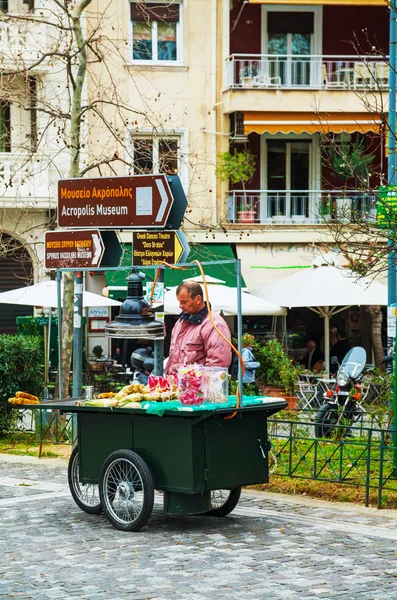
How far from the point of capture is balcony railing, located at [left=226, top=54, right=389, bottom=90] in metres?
29.4

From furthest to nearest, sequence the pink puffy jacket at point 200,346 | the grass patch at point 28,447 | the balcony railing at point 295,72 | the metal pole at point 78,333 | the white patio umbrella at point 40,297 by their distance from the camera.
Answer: the balcony railing at point 295,72 < the white patio umbrella at point 40,297 < the grass patch at point 28,447 < the metal pole at point 78,333 < the pink puffy jacket at point 200,346

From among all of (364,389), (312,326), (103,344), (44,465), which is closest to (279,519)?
(44,465)

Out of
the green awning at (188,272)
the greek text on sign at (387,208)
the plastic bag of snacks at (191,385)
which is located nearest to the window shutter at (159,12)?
the green awning at (188,272)

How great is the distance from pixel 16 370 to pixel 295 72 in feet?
52.0

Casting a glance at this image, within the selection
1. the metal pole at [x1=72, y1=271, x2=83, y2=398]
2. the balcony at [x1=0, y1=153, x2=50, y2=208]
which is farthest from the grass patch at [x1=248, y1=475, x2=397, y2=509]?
the balcony at [x1=0, y1=153, x2=50, y2=208]

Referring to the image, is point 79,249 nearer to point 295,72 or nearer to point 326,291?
point 326,291

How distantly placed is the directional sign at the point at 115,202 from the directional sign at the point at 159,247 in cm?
13

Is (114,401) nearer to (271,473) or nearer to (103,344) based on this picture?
(271,473)

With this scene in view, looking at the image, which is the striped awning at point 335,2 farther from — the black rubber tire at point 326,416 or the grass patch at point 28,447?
the grass patch at point 28,447

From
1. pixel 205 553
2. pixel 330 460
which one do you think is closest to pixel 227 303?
pixel 330 460

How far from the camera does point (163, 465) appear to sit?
9.88 m

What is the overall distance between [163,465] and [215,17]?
21805 millimetres

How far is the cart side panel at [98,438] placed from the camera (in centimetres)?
1023

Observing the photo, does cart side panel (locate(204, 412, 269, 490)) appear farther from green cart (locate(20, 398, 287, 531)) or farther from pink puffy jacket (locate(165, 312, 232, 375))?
pink puffy jacket (locate(165, 312, 232, 375))
